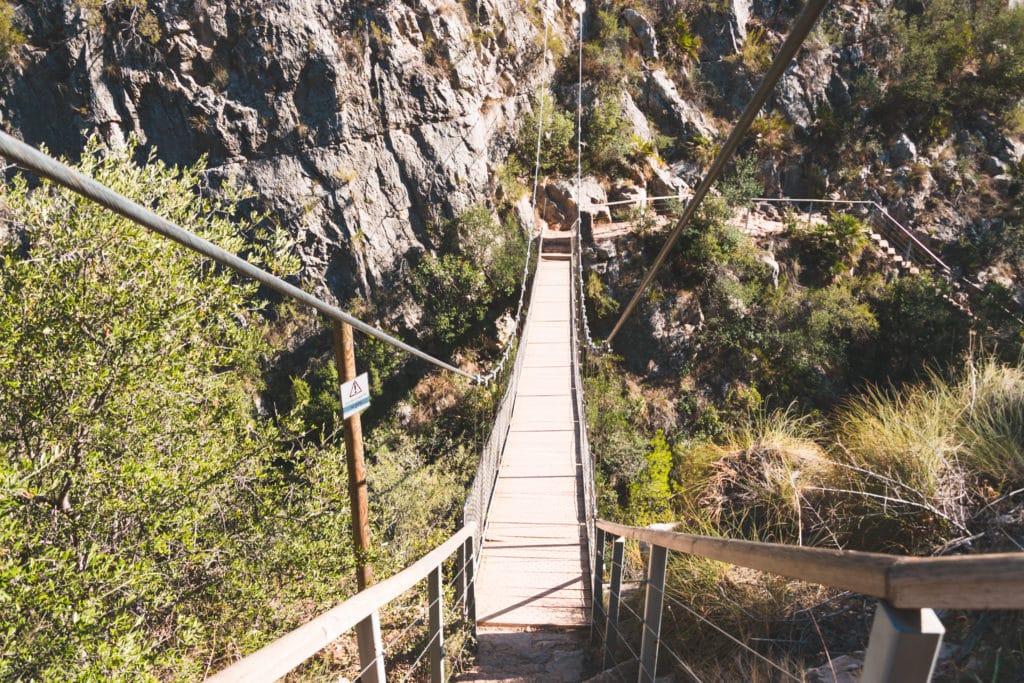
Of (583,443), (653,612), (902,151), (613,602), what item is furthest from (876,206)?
(653,612)

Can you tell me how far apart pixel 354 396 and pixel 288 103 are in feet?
32.3

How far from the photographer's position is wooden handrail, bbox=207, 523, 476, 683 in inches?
26.3

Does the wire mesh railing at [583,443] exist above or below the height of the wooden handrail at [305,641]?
below

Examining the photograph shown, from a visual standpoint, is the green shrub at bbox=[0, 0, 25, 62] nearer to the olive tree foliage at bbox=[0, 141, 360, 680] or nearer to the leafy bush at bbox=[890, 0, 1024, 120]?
the olive tree foliage at bbox=[0, 141, 360, 680]

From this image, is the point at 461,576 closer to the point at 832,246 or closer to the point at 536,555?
the point at 536,555

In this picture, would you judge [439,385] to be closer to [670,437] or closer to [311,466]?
[670,437]

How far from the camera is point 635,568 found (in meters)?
3.37

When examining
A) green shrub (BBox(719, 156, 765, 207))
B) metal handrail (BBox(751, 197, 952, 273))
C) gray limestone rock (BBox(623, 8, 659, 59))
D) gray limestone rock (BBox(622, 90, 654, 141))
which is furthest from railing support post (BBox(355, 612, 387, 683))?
gray limestone rock (BBox(623, 8, 659, 59))

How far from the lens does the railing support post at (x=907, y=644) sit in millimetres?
511

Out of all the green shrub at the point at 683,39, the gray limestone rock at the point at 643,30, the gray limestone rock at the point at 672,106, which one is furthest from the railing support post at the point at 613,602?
the green shrub at the point at 683,39

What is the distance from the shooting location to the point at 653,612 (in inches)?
59.8

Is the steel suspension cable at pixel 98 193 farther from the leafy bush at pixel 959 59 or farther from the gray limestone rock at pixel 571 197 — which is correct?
the leafy bush at pixel 959 59

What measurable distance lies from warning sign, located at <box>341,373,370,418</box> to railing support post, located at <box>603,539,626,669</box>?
1.21 meters

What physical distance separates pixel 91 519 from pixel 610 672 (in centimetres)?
282
